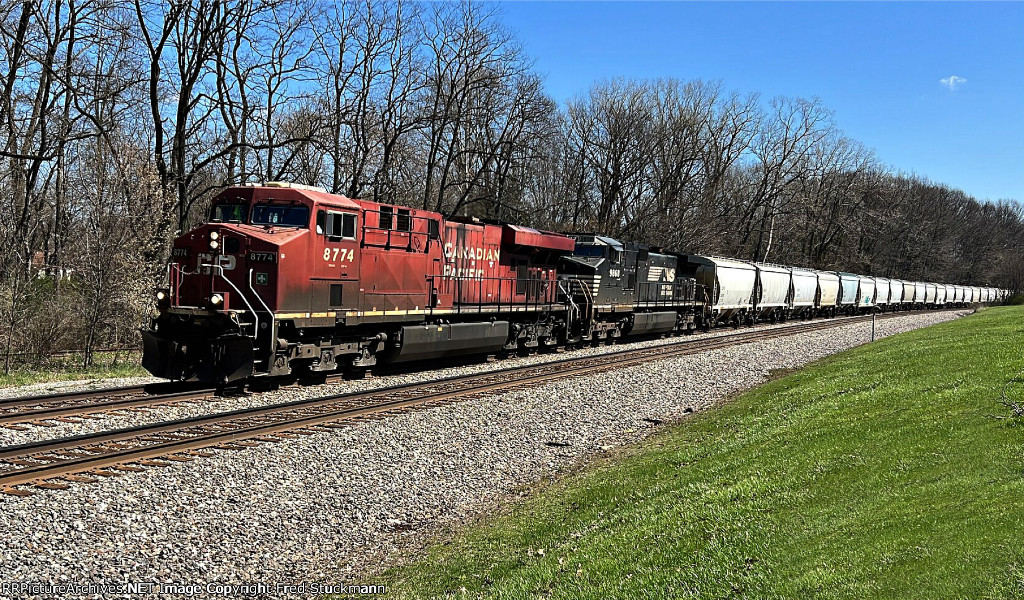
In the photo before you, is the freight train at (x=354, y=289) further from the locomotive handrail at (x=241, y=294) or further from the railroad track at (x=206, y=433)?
the railroad track at (x=206, y=433)

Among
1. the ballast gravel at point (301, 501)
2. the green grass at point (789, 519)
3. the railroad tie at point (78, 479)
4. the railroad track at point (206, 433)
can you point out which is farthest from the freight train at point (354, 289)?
the green grass at point (789, 519)

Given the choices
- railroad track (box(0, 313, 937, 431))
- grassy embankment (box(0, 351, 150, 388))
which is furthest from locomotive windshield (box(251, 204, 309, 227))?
grassy embankment (box(0, 351, 150, 388))

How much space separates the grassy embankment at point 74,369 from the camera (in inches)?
638

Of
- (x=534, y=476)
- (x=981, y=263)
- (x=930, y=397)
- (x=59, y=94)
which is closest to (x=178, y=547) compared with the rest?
(x=534, y=476)

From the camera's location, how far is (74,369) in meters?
17.9

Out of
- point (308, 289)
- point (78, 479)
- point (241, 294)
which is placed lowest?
point (78, 479)

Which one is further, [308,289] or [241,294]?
[308,289]

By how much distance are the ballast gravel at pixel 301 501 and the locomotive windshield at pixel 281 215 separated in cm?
339

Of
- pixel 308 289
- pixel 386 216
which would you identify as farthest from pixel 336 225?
pixel 386 216

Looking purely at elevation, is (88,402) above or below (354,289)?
below

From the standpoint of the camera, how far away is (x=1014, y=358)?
1236 centimetres

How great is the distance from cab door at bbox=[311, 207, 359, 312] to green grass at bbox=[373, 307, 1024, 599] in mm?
6873

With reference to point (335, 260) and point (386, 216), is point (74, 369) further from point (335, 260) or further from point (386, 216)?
point (386, 216)

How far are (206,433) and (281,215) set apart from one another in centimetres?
507
